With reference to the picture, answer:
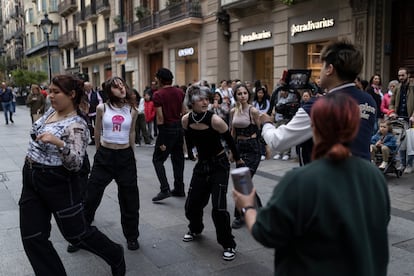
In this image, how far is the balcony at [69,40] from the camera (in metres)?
42.2

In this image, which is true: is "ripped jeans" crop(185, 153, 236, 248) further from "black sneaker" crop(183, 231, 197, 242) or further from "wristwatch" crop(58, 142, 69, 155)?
"wristwatch" crop(58, 142, 69, 155)

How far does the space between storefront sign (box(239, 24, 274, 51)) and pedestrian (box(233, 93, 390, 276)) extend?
15.1m

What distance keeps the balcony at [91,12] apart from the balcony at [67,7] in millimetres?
6246

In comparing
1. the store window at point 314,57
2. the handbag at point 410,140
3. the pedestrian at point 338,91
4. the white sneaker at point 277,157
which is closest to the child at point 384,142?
the handbag at point 410,140

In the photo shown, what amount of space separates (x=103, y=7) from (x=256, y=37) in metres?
17.7

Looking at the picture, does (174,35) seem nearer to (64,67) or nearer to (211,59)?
(211,59)

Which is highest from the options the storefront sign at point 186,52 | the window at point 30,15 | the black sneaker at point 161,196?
the window at point 30,15

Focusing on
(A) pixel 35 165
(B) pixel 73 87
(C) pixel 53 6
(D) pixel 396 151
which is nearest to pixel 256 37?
(D) pixel 396 151

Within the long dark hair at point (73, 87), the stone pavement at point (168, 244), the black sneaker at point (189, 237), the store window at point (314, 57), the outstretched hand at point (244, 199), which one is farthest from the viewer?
the store window at point (314, 57)

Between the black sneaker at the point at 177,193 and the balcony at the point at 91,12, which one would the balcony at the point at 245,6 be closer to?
the black sneaker at the point at 177,193

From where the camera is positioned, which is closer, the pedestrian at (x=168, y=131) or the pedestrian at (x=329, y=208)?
the pedestrian at (x=329, y=208)

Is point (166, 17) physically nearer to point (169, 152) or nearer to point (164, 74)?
point (164, 74)

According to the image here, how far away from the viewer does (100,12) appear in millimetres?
32031

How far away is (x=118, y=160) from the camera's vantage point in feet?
14.9
